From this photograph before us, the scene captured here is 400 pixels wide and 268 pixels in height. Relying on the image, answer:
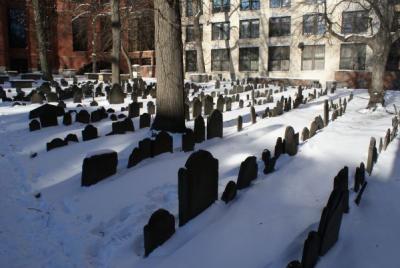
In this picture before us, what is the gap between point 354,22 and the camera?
99.0 feet

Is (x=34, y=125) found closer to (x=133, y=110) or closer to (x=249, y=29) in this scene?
(x=133, y=110)

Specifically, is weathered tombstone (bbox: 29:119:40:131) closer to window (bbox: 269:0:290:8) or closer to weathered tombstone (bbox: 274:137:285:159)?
weathered tombstone (bbox: 274:137:285:159)

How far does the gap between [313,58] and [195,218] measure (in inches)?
1242

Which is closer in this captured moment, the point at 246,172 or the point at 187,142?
the point at 246,172

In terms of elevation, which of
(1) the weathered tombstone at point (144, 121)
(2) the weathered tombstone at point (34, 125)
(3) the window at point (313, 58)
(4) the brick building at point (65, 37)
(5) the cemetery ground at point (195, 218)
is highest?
(4) the brick building at point (65, 37)

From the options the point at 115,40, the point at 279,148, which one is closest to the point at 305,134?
the point at 279,148

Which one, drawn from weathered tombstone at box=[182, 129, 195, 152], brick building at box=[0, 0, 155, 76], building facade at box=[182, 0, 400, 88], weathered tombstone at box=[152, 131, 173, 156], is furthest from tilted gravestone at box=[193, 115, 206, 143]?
brick building at box=[0, 0, 155, 76]

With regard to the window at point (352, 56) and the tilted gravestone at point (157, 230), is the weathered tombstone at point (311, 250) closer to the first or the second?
the tilted gravestone at point (157, 230)

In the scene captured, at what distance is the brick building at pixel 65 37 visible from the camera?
36594 millimetres

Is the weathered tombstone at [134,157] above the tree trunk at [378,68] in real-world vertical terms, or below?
below

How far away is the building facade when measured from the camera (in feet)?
100

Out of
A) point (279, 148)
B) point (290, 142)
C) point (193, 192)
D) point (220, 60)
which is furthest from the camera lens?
point (220, 60)

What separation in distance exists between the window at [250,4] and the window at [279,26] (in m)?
2.11

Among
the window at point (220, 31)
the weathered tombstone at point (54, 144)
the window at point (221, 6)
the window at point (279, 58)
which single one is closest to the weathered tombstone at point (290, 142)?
the weathered tombstone at point (54, 144)
